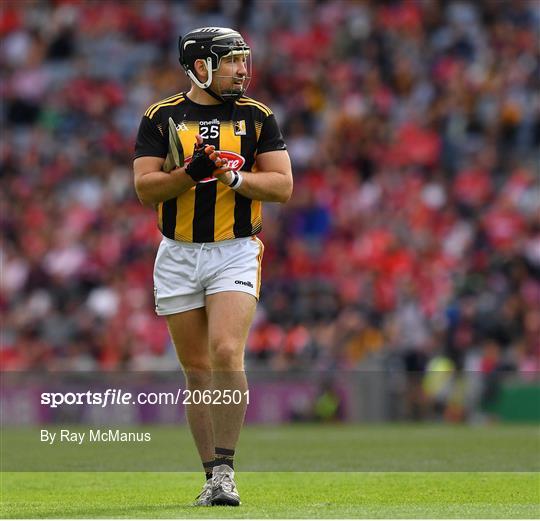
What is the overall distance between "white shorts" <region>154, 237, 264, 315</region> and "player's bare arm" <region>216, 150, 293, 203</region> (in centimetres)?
30

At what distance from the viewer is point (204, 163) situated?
25.8ft

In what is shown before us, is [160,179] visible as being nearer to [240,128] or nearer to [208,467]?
[240,128]

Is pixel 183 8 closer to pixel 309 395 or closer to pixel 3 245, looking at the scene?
pixel 3 245

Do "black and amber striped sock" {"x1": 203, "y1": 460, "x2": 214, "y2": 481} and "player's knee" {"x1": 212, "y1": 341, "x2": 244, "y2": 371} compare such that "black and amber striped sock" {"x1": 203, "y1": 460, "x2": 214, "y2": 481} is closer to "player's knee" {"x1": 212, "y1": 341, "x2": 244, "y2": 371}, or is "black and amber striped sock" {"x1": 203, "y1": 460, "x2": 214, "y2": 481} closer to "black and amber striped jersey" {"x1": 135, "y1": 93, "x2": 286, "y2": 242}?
"player's knee" {"x1": 212, "y1": 341, "x2": 244, "y2": 371}

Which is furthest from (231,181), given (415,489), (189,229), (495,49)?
(495,49)

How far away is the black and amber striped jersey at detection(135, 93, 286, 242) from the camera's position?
823 centimetres

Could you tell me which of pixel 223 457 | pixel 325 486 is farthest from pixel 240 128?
pixel 325 486

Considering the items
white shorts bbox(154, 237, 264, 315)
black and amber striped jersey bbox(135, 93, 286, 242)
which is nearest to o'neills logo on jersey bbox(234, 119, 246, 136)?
black and amber striped jersey bbox(135, 93, 286, 242)

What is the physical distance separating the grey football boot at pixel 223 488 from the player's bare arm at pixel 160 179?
146cm

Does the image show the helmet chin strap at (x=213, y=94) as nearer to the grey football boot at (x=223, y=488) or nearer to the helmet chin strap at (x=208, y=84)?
the helmet chin strap at (x=208, y=84)

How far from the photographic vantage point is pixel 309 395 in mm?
19484

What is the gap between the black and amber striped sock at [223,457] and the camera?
7902 mm

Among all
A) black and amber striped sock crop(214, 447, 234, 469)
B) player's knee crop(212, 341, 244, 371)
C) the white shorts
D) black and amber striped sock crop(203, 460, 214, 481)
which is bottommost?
black and amber striped sock crop(214, 447, 234, 469)

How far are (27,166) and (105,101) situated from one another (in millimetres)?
1687
